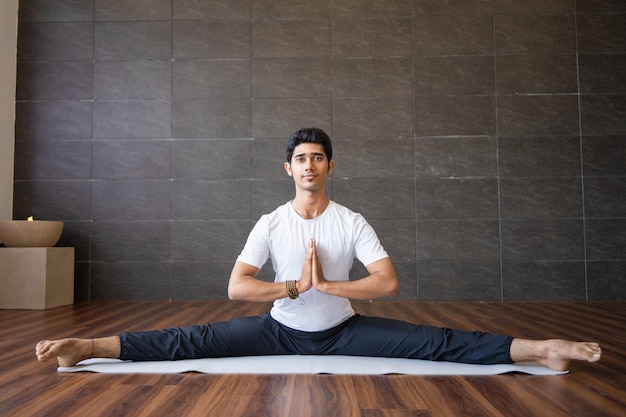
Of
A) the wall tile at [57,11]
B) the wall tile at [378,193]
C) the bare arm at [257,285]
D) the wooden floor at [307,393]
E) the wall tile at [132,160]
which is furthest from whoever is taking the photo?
the wall tile at [57,11]

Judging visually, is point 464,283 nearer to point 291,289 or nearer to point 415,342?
point 415,342

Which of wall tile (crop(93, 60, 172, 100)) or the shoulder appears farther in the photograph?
wall tile (crop(93, 60, 172, 100))

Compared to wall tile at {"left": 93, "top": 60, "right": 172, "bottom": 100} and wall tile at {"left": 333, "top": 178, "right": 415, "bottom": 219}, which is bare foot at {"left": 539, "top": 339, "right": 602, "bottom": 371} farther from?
wall tile at {"left": 93, "top": 60, "right": 172, "bottom": 100}

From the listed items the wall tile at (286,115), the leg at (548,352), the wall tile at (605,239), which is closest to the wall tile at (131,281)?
the wall tile at (286,115)

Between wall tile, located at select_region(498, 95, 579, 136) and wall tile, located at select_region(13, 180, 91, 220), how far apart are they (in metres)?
4.08

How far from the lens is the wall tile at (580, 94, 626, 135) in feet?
16.0

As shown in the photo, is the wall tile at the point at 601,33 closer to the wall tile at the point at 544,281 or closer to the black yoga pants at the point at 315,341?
the wall tile at the point at 544,281

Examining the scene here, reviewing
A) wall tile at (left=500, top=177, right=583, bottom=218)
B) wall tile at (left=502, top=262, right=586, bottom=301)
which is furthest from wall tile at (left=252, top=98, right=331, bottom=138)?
wall tile at (left=502, top=262, right=586, bottom=301)

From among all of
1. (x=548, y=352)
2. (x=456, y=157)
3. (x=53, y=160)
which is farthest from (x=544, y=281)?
(x=53, y=160)

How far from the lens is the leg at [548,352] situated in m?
1.96

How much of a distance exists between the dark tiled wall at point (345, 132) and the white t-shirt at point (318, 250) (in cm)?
273

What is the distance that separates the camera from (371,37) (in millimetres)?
5023

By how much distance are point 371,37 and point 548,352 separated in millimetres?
3778

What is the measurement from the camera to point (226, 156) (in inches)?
196
